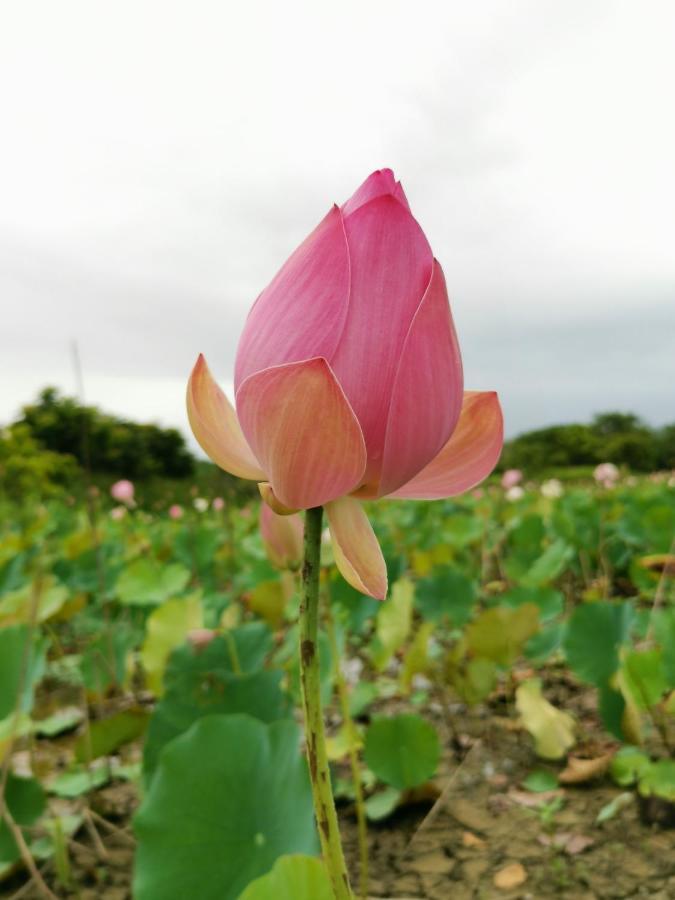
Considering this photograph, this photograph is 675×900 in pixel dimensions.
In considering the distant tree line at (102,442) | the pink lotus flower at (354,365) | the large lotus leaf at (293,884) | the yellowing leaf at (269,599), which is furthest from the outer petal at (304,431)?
the distant tree line at (102,442)

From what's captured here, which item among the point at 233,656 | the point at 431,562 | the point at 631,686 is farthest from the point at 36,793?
the point at 431,562

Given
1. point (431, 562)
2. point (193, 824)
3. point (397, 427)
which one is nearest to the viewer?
point (397, 427)

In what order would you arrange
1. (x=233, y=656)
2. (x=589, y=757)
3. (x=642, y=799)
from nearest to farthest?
(x=233, y=656) < (x=642, y=799) < (x=589, y=757)

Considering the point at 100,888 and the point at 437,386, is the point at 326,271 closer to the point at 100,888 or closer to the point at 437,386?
the point at 437,386

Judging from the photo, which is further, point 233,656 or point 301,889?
point 233,656

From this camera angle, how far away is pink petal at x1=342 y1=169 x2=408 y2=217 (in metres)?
0.37

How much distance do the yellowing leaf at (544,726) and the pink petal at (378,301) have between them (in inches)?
35.7

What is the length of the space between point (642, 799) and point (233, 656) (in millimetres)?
555

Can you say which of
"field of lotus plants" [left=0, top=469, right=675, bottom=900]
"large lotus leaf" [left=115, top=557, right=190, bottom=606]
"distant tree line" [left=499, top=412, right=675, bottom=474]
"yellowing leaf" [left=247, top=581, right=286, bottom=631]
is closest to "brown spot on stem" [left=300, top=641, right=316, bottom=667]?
"field of lotus plants" [left=0, top=469, right=675, bottom=900]

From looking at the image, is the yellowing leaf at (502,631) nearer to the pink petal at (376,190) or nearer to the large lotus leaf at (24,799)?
the large lotus leaf at (24,799)

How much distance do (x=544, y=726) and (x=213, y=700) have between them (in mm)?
553

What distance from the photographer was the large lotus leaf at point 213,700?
2.64 ft

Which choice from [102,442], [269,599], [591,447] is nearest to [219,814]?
[269,599]

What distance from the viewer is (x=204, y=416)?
424 mm
